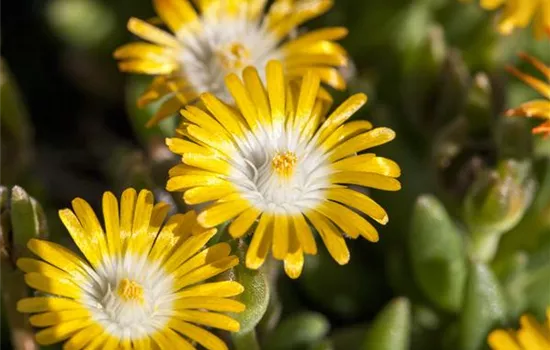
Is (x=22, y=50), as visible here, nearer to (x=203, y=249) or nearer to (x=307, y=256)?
(x=307, y=256)

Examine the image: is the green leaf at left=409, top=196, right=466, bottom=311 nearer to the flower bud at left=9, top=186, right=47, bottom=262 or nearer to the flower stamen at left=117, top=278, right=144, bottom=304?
the flower stamen at left=117, top=278, right=144, bottom=304

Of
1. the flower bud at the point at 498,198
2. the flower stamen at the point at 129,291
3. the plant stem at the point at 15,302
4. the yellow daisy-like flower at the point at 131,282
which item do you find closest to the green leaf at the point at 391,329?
the flower bud at the point at 498,198

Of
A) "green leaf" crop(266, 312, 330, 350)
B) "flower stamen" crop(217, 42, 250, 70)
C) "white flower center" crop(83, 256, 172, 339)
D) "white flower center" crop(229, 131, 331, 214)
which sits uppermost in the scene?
"flower stamen" crop(217, 42, 250, 70)

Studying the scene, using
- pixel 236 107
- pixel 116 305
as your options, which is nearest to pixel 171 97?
pixel 236 107

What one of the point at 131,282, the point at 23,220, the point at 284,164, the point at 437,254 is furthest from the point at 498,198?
the point at 23,220

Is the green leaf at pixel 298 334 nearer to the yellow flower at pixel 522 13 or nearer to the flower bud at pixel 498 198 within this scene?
the flower bud at pixel 498 198

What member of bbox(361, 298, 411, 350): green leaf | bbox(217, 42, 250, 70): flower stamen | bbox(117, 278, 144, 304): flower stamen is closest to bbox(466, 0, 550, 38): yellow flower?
bbox(217, 42, 250, 70): flower stamen

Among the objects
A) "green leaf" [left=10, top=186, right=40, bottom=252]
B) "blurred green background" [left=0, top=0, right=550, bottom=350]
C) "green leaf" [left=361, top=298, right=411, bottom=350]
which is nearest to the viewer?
"green leaf" [left=10, top=186, right=40, bottom=252]

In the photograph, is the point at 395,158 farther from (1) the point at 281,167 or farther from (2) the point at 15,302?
(2) the point at 15,302

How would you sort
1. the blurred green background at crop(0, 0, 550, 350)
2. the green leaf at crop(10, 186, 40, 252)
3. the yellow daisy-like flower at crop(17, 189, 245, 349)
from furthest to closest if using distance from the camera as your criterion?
the blurred green background at crop(0, 0, 550, 350) → the green leaf at crop(10, 186, 40, 252) → the yellow daisy-like flower at crop(17, 189, 245, 349)
